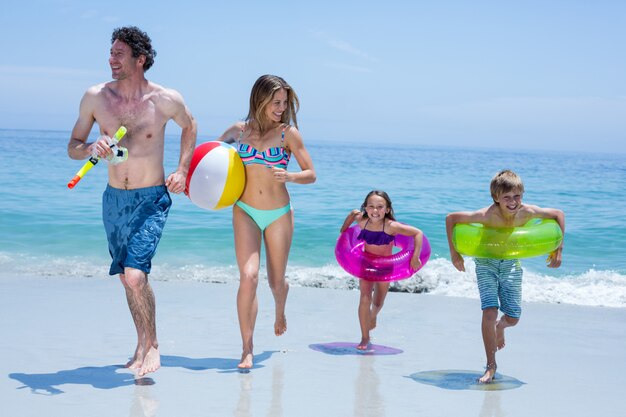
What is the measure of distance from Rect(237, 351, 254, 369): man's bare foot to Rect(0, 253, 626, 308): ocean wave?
404 centimetres

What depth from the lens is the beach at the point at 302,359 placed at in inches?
188

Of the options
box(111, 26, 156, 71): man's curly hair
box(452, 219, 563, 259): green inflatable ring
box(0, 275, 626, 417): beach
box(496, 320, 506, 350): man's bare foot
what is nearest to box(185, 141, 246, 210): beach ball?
box(111, 26, 156, 71): man's curly hair

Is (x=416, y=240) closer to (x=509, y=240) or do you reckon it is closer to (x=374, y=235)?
(x=374, y=235)

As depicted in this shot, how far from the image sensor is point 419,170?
3169cm

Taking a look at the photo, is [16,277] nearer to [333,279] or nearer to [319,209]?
[333,279]

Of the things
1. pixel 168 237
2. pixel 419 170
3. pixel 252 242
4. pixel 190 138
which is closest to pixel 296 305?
pixel 252 242

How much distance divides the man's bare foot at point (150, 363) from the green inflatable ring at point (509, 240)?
2.13 m

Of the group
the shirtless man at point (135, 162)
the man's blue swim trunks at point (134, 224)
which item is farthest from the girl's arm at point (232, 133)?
the man's blue swim trunks at point (134, 224)

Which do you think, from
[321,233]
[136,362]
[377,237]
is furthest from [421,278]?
[321,233]

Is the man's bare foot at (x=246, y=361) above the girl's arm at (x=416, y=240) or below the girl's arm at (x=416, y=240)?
below

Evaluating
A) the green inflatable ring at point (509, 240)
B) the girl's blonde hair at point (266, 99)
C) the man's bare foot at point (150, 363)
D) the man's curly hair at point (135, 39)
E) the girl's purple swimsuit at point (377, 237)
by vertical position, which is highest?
the man's curly hair at point (135, 39)

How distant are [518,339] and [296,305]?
220 cm

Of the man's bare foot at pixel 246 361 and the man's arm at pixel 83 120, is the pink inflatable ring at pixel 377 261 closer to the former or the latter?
the man's bare foot at pixel 246 361

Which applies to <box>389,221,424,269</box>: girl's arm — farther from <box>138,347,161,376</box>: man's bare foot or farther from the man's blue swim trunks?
<box>138,347,161,376</box>: man's bare foot
